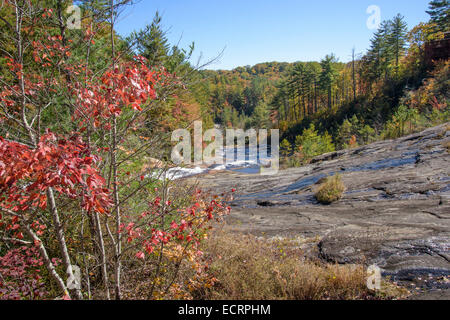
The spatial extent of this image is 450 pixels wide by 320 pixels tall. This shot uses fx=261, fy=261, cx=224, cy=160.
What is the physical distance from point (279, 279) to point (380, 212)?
417cm

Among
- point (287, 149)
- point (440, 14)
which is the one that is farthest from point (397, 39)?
point (287, 149)

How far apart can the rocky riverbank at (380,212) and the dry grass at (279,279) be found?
0.62 m

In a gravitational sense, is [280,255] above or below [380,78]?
below

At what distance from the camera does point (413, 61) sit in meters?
38.5

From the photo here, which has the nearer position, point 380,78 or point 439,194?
point 439,194

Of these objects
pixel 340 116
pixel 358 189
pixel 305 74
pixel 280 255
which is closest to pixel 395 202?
pixel 358 189

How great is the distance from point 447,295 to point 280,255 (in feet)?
7.92

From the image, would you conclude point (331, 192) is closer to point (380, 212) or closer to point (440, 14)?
point (380, 212)

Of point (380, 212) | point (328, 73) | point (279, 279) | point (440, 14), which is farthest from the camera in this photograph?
point (328, 73)

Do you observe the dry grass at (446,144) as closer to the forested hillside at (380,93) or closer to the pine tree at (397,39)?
the forested hillside at (380,93)

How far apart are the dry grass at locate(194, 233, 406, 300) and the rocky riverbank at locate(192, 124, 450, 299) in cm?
62

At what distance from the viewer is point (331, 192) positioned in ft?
27.3

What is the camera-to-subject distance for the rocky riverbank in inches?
158

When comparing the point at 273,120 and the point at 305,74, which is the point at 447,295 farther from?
the point at 273,120
